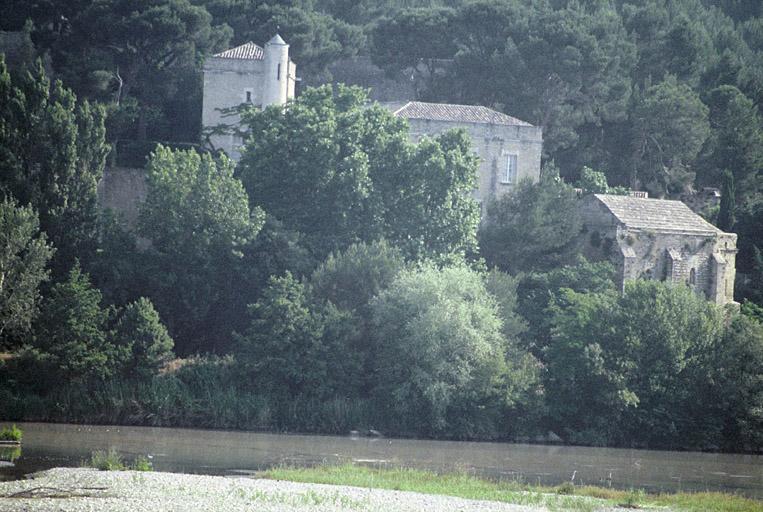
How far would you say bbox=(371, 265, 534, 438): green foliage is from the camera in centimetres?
4203

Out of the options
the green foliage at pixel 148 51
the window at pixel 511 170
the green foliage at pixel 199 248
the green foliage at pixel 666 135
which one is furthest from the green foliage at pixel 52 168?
the green foliage at pixel 666 135

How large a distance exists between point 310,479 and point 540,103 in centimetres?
3882

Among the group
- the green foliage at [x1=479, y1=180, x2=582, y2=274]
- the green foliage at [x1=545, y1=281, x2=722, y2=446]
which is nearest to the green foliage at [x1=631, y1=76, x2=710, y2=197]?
the green foliage at [x1=479, y1=180, x2=582, y2=274]

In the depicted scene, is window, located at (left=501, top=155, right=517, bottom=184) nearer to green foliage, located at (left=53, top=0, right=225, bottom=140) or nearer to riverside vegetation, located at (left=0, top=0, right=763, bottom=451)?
riverside vegetation, located at (left=0, top=0, right=763, bottom=451)

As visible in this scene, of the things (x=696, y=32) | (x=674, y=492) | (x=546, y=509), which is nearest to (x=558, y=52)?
(x=696, y=32)

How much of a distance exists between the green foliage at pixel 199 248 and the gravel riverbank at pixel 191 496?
1755 cm

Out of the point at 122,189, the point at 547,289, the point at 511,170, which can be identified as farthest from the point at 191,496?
the point at 511,170

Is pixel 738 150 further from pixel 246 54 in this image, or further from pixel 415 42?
pixel 246 54

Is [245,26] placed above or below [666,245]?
above

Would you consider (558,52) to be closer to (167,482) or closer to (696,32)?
(696,32)

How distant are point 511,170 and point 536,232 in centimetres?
636

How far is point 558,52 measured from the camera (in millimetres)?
64875

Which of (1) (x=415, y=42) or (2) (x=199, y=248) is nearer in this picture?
(2) (x=199, y=248)

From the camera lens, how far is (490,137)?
189 ft
